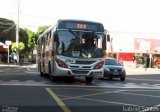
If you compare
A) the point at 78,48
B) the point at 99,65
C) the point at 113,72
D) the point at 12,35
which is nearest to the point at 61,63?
the point at 78,48

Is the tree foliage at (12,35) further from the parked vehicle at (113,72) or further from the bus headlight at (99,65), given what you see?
the bus headlight at (99,65)

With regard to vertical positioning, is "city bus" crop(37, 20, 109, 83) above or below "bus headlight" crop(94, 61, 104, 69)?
above

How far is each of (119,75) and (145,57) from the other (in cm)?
5457

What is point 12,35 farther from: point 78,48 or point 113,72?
point 78,48

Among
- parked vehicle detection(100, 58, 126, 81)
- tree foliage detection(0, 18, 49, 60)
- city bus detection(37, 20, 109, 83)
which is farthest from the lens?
tree foliage detection(0, 18, 49, 60)

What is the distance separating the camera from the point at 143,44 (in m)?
84.6

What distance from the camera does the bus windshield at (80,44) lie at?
23.8 metres

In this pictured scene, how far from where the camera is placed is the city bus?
77.4 feet

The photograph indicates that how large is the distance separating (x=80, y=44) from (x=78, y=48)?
0.97 ft

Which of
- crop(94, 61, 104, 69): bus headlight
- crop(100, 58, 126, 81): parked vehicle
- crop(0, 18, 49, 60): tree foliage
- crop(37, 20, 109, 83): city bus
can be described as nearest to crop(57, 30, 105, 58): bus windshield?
crop(37, 20, 109, 83): city bus

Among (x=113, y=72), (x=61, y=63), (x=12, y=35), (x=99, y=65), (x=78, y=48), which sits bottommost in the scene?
(x=113, y=72)

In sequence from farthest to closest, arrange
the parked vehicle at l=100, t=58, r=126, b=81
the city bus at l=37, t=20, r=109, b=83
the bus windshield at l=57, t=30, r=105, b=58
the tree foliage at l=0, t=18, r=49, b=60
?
the tree foliage at l=0, t=18, r=49, b=60
the parked vehicle at l=100, t=58, r=126, b=81
the bus windshield at l=57, t=30, r=105, b=58
the city bus at l=37, t=20, r=109, b=83

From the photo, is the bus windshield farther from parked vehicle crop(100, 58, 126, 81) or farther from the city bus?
parked vehicle crop(100, 58, 126, 81)

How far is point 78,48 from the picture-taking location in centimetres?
2395
